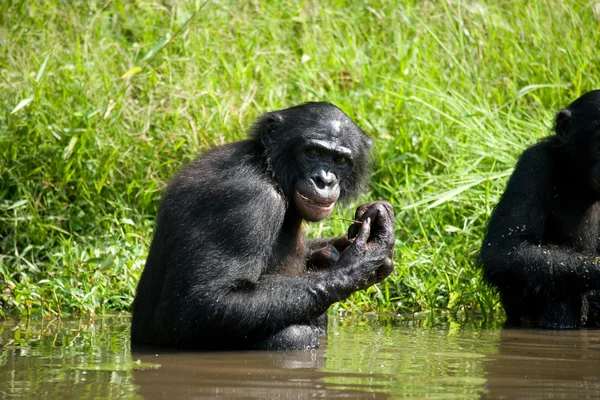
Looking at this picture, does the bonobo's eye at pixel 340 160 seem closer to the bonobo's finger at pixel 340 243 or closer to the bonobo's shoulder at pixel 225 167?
the bonobo's shoulder at pixel 225 167

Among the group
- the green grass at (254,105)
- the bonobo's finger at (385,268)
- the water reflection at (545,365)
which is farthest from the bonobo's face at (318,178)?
the green grass at (254,105)

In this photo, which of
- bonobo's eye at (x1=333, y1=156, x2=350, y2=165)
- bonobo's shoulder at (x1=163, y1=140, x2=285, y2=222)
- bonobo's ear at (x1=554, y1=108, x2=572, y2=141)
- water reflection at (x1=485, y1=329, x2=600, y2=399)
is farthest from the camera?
bonobo's ear at (x1=554, y1=108, x2=572, y2=141)

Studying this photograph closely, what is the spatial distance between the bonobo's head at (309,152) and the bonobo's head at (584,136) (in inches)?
86.7

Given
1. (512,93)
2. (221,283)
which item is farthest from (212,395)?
(512,93)

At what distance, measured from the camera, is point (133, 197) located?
10.0 m

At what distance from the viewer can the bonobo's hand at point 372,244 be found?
6652 millimetres

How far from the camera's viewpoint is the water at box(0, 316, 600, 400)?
4848mm

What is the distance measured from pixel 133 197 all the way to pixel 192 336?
3.93 m

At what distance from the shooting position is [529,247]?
7977 millimetres

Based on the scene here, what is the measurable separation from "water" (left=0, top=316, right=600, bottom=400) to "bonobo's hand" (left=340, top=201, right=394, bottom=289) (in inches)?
19.4

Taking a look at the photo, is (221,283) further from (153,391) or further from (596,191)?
(596,191)

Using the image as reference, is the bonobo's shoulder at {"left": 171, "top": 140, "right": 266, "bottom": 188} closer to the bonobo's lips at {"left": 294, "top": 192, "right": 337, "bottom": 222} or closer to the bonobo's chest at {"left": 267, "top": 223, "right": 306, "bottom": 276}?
the bonobo's lips at {"left": 294, "top": 192, "right": 337, "bottom": 222}

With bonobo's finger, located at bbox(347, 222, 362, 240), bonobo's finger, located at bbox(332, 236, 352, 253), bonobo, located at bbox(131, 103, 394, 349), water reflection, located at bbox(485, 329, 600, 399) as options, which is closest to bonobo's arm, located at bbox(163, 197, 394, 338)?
bonobo, located at bbox(131, 103, 394, 349)

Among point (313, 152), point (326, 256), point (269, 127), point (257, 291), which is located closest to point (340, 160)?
point (313, 152)
